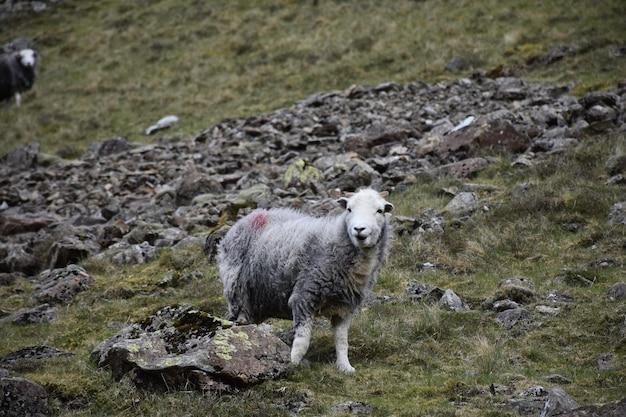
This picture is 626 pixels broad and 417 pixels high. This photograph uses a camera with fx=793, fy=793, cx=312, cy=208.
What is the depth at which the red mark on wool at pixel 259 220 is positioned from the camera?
10500 millimetres

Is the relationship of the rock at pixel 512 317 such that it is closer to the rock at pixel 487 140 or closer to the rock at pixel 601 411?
the rock at pixel 601 411

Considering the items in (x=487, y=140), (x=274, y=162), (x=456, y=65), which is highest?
(x=487, y=140)

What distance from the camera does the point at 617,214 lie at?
13922mm

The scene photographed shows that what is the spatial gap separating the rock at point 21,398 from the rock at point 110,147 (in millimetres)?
20249

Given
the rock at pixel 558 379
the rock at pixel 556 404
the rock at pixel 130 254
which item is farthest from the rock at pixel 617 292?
the rock at pixel 130 254

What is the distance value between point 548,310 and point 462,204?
528cm

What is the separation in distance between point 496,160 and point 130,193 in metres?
10.2

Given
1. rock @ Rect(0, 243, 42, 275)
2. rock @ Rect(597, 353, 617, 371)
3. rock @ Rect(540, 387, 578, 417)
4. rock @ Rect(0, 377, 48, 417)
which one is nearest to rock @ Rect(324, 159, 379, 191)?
rock @ Rect(0, 243, 42, 275)

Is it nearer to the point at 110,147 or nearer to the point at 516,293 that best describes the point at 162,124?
the point at 110,147

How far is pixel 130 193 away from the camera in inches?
873

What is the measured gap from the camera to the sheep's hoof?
8992 millimetres

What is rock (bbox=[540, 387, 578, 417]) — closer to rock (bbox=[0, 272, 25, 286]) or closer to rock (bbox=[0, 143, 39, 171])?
rock (bbox=[0, 272, 25, 286])

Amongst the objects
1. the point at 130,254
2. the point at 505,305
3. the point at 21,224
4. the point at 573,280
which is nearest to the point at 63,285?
the point at 130,254

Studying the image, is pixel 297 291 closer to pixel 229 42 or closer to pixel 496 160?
pixel 496 160
